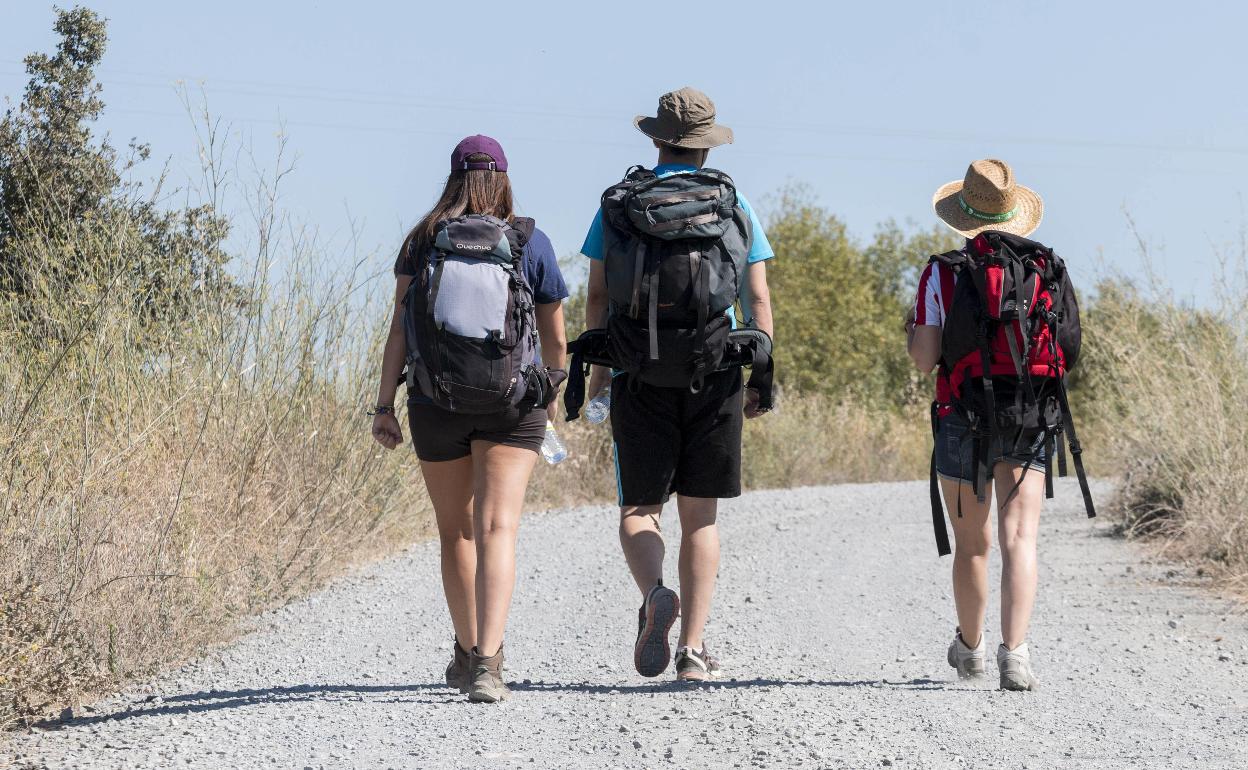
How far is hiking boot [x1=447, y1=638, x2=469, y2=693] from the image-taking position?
18.7 ft

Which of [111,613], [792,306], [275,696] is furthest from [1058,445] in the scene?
[792,306]

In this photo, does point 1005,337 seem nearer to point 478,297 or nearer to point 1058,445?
point 1058,445

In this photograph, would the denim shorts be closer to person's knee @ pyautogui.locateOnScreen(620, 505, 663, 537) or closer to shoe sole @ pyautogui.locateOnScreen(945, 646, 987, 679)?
shoe sole @ pyautogui.locateOnScreen(945, 646, 987, 679)

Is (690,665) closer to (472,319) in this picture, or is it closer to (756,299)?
(756,299)

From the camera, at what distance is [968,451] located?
5727 mm

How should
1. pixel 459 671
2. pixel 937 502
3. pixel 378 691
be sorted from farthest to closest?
pixel 937 502 < pixel 378 691 < pixel 459 671

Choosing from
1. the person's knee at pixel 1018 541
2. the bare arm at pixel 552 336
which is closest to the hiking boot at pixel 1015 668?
the person's knee at pixel 1018 541

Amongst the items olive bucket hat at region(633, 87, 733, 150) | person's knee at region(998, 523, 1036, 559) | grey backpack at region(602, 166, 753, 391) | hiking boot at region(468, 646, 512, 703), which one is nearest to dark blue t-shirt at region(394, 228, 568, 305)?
grey backpack at region(602, 166, 753, 391)

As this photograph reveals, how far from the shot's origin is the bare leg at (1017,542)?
573 cm

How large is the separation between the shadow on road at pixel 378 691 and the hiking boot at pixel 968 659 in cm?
9

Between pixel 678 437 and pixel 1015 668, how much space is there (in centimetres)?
151

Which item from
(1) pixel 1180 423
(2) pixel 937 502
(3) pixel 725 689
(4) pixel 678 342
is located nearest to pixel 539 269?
(4) pixel 678 342

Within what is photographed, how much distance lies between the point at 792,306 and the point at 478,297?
34.3m

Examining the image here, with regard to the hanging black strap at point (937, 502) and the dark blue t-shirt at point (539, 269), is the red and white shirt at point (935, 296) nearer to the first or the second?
the hanging black strap at point (937, 502)
